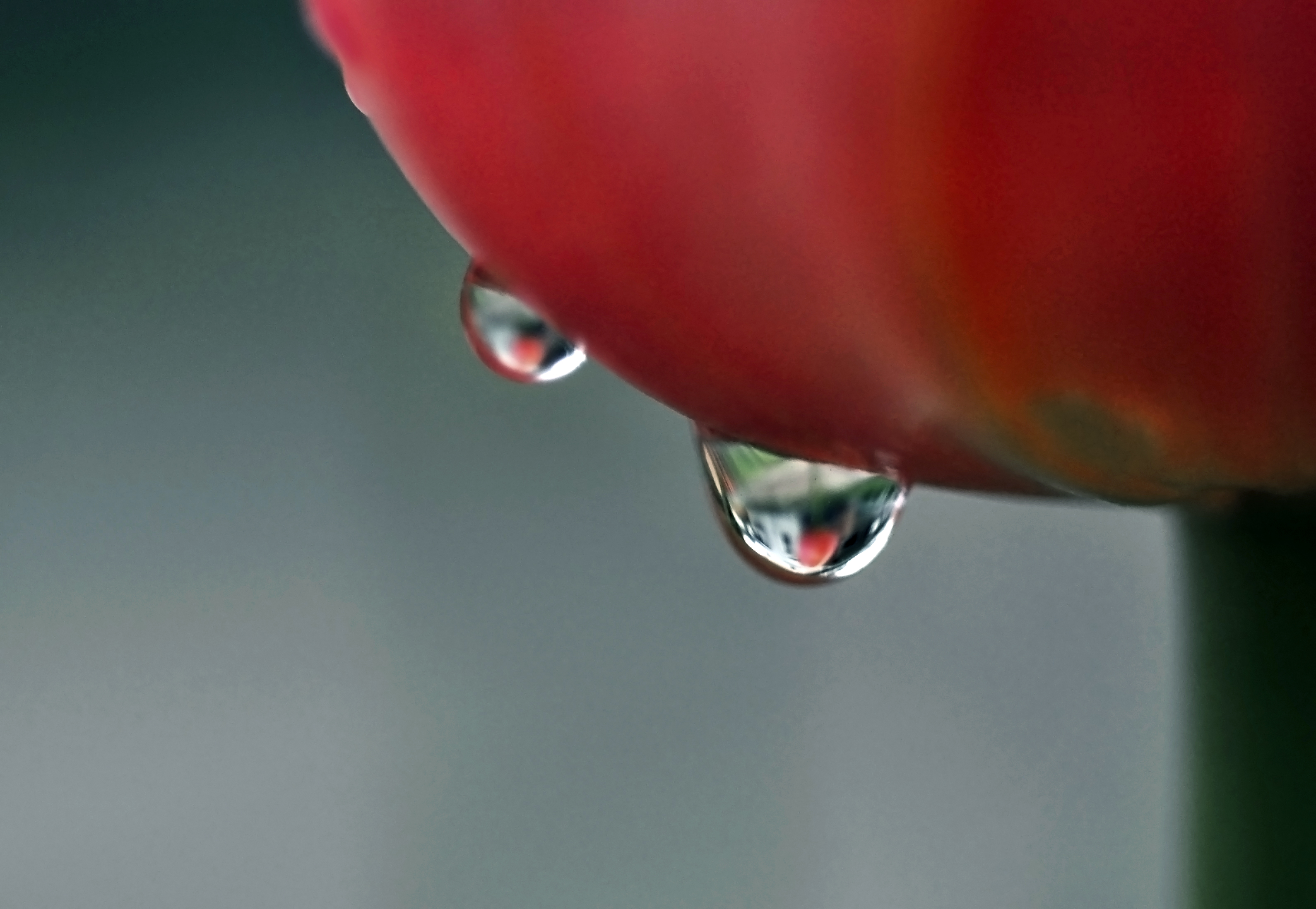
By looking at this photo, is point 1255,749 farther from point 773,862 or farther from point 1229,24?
point 773,862

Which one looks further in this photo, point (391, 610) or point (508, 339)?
point (391, 610)

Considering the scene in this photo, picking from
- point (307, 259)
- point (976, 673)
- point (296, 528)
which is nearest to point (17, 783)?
point (296, 528)

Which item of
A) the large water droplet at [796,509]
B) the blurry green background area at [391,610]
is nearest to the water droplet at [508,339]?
the large water droplet at [796,509]

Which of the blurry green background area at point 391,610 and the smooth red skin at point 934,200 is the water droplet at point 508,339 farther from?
the blurry green background area at point 391,610

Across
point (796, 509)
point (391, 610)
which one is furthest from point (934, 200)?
point (391, 610)

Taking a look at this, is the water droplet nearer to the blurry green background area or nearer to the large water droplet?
the large water droplet

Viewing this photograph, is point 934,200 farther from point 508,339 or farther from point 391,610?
point 391,610
